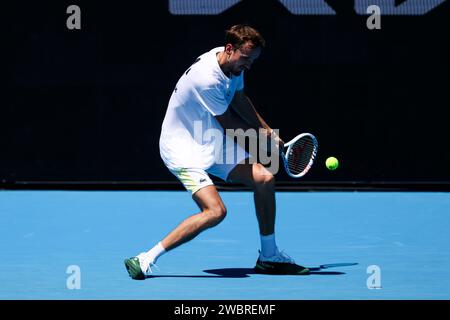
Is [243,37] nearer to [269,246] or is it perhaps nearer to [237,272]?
[269,246]

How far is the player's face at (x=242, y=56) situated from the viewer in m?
6.25

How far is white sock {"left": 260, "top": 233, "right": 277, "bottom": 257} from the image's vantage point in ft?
21.4

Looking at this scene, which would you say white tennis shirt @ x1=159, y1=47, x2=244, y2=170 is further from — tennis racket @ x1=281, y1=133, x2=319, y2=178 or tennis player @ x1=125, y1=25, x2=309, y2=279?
tennis racket @ x1=281, y1=133, x2=319, y2=178

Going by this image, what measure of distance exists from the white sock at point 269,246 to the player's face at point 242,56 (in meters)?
1.01

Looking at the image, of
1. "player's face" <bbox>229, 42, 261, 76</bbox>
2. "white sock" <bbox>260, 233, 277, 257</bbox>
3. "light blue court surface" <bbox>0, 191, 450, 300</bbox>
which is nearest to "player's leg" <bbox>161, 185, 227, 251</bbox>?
"light blue court surface" <bbox>0, 191, 450, 300</bbox>

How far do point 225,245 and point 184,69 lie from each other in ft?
13.2

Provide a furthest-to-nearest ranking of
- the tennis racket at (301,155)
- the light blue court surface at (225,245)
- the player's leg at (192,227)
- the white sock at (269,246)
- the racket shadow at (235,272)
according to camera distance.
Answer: the tennis racket at (301,155) → the white sock at (269,246) → the racket shadow at (235,272) → the player's leg at (192,227) → the light blue court surface at (225,245)

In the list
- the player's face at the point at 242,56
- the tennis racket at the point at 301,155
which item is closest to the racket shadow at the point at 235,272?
the tennis racket at the point at 301,155

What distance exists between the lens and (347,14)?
1124cm

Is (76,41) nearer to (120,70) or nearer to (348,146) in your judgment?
(120,70)

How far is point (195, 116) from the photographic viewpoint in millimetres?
6418

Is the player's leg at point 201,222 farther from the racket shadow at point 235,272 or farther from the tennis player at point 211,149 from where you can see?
the racket shadow at point 235,272

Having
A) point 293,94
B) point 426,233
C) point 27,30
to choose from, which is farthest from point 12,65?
point 426,233

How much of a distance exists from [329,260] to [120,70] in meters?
5.12
